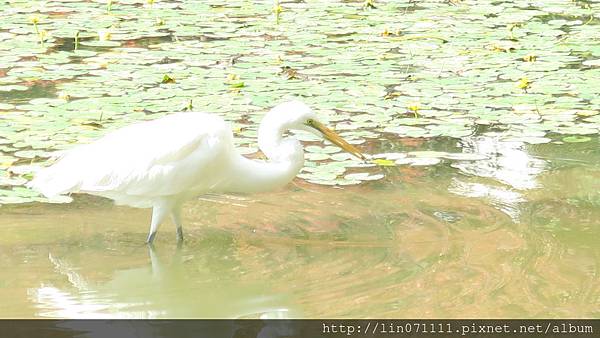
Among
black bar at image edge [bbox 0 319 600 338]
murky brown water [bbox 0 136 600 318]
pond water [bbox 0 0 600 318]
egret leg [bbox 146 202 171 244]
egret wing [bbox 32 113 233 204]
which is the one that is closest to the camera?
black bar at image edge [bbox 0 319 600 338]

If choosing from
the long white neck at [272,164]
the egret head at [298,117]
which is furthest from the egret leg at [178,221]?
the egret head at [298,117]

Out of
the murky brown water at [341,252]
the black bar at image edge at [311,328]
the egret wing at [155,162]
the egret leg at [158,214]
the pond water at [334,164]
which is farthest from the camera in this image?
the egret leg at [158,214]

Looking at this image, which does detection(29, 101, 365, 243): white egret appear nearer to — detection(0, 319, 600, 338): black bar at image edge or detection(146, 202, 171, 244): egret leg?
detection(146, 202, 171, 244): egret leg

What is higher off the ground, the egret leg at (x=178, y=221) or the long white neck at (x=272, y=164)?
the long white neck at (x=272, y=164)

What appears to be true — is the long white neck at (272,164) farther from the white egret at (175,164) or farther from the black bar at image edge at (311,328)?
the black bar at image edge at (311,328)

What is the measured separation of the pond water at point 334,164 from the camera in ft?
15.8

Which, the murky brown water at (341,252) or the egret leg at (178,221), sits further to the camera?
the egret leg at (178,221)

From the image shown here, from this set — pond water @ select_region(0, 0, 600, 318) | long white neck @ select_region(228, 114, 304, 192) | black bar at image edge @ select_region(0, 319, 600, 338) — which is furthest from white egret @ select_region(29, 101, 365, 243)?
black bar at image edge @ select_region(0, 319, 600, 338)

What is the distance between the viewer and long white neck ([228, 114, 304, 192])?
17.3ft

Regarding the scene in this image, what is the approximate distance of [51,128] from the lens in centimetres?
657

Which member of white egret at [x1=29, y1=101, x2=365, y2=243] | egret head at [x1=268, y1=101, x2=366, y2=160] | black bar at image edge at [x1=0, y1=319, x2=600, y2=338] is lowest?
black bar at image edge at [x1=0, y1=319, x2=600, y2=338]

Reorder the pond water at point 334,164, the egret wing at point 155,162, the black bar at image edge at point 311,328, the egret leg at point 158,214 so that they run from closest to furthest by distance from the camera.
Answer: the black bar at image edge at point 311,328, the pond water at point 334,164, the egret wing at point 155,162, the egret leg at point 158,214

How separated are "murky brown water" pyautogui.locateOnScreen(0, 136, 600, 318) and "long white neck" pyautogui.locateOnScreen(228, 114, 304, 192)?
29cm

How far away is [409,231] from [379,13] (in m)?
4.78
